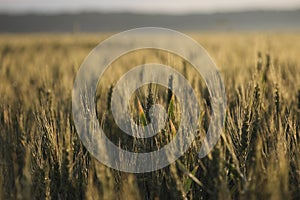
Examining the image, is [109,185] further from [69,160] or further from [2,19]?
[2,19]

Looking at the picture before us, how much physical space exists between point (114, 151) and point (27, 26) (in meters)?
60.8

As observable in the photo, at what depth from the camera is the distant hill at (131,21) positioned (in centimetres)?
5878

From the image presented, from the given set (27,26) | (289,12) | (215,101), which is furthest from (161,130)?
(289,12)

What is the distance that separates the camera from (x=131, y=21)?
6262 cm

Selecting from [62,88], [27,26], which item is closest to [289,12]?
[27,26]

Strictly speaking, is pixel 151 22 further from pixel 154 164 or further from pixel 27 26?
pixel 154 164

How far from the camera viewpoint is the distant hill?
58781 mm

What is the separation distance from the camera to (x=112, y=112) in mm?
1636

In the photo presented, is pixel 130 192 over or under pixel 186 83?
under

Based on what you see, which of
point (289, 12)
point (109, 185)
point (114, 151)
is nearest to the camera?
point (109, 185)

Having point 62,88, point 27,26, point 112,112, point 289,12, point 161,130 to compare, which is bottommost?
point 161,130

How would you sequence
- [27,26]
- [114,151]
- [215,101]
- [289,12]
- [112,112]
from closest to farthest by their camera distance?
[215,101], [114,151], [112,112], [27,26], [289,12]

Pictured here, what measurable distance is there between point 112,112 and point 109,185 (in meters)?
0.82

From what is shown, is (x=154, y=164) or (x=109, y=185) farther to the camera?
(x=154, y=164)
